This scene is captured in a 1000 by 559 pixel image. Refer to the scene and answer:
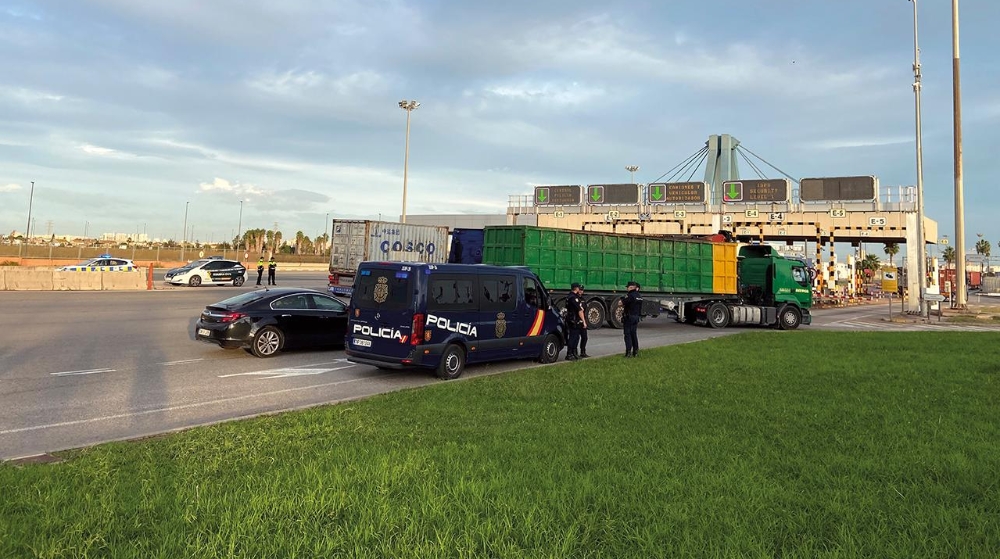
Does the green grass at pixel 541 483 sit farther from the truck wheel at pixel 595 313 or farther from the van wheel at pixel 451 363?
the truck wheel at pixel 595 313

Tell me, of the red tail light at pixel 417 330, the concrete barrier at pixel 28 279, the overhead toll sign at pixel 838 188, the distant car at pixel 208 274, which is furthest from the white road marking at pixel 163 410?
the overhead toll sign at pixel 838 188

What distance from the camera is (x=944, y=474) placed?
4980 millimetres

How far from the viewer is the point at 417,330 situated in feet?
32.6

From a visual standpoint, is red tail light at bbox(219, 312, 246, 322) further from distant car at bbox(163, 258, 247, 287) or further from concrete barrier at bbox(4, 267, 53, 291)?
distant car at bbox(163, 258, 247, 287)

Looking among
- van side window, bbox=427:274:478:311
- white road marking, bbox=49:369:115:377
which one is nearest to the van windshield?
van side window, bbox=427:274:478:311

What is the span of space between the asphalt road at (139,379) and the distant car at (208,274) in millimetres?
15460

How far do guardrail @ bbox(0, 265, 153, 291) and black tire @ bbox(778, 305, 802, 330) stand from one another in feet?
97.8

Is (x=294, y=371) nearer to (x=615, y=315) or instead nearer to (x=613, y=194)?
(x=615, y=315)

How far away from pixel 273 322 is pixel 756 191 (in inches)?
1704

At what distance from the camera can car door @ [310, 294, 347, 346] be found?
1319cm

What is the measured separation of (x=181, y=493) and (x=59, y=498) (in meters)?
0.82

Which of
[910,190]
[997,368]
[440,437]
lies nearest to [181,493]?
[440,437]

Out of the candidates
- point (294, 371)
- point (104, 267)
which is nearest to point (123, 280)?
point (104, 267)

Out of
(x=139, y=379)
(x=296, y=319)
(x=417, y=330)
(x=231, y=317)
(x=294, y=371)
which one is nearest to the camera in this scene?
(x=139, y=379)
